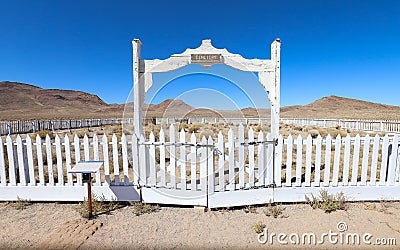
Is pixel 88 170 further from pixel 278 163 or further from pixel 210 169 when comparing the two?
pixel 278 163

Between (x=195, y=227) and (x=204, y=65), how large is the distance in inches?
118

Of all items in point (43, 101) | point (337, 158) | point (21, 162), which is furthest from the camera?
point (43, 101)

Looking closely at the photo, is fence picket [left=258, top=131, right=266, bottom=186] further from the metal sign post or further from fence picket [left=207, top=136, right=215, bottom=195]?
the metal sign post

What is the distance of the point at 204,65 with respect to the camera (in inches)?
171

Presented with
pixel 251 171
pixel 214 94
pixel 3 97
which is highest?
pixel 3 97

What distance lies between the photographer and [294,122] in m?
30.4

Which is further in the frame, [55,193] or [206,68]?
[206,68]

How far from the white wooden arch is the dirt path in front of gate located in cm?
158

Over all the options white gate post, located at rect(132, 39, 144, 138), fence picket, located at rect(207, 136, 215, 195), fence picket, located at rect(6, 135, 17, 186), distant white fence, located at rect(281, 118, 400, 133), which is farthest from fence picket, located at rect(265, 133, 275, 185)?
distant white fence, located at rect(281, 118, 400, 133)

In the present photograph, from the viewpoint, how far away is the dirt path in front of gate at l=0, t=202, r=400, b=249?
2.85 metres

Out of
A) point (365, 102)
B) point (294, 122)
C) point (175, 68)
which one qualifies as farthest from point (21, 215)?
point (365, 102)

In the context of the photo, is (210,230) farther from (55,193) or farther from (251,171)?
(55,193)

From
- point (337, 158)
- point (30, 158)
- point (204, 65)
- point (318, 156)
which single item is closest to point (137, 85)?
point (204, 65)

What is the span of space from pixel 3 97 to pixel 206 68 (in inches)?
7481
